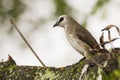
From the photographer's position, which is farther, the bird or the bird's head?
the bird's head

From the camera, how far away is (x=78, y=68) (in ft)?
11.2

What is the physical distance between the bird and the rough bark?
2020 millimetres

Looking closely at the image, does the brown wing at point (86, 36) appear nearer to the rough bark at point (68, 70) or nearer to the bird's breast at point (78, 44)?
the bird's breast at point (78, 44)

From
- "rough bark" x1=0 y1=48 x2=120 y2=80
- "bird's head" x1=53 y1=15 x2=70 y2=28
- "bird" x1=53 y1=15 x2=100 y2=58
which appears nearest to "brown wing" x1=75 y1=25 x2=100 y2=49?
"bird" x1=53 y1=15 x2=100 y2=58

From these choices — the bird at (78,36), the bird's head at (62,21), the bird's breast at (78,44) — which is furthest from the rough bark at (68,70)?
the bird's head at (62,21)

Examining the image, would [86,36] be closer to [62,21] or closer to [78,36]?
[78,36]

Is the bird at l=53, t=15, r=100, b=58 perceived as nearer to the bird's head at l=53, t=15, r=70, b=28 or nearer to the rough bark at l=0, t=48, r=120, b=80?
the bird's head at l=53, t=15, r=70, b=28

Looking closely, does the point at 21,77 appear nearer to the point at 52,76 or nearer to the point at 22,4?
the point at 52,76

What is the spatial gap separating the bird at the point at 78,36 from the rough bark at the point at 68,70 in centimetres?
202

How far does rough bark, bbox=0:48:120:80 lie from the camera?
3.04 metres

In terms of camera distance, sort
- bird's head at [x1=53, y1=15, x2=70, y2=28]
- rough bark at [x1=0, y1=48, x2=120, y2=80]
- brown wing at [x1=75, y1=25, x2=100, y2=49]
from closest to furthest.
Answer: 1. rough bark at [x1=0, y1=48, x2=120, y2=80]
2. brown wing at [x1=75, y1=25, x2=100, y2=49]
3. bird's head at [x1=53, y1=15, x2=70, y2=28]

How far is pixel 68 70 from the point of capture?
11.5ft

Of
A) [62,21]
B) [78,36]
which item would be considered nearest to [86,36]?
[78,36]

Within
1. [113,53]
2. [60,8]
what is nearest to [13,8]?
[60,8]
